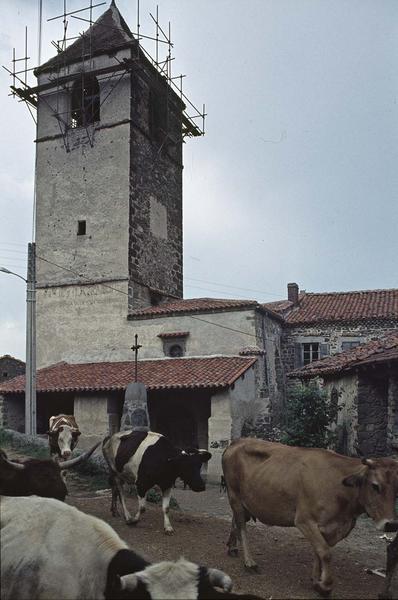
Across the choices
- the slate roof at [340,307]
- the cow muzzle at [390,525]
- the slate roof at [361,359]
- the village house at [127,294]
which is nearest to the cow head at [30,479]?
the cow muzzle at [390,525]

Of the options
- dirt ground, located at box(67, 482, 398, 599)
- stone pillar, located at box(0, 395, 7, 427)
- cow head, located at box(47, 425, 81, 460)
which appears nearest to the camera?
dirt ground, located at box(67, 482, 398, 599)

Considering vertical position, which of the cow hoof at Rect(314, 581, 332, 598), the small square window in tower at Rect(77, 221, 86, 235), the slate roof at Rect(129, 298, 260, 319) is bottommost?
the cow hoof at Rect(314, 581, 332, 598)

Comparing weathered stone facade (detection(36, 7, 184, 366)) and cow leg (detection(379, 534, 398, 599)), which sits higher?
weathered stone facade (detection(36, 7, 184, 366))

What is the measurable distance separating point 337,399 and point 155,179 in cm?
1365

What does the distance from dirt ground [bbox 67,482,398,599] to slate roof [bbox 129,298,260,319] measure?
10389mm

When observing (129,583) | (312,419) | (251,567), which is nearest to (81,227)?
(312,419)

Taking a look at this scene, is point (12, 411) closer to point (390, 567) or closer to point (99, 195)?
point (99, 195)

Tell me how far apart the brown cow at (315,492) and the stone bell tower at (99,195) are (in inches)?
638

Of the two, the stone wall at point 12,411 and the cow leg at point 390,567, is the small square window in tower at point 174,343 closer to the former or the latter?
the stone wall at point 12,411

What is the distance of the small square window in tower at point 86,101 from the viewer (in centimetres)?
2475

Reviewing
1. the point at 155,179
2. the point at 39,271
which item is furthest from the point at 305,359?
the point at 39,271

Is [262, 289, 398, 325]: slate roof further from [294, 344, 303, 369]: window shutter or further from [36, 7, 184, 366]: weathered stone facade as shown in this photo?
[36, 7, 184, 366]: weathered stone facade

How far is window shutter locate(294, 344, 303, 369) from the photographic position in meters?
24.5

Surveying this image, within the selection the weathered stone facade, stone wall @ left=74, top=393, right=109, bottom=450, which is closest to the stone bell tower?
the weathered stone facade
